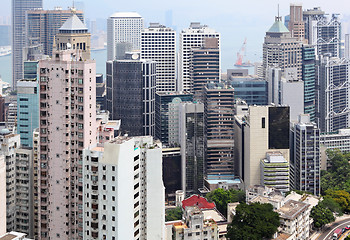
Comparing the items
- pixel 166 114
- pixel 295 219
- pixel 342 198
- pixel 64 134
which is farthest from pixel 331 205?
pixel 166 114

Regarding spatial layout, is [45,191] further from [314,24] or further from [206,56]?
[314,24]

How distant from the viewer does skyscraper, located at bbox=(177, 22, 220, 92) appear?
27.5m

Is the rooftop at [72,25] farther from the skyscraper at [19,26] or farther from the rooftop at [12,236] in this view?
the rooftop at [12,236]

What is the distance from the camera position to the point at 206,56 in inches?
987

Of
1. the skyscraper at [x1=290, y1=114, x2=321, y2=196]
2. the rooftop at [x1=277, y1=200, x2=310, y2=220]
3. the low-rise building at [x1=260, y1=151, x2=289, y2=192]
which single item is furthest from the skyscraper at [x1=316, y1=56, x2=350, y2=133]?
the rooftop at [x1=277, y1=200, x2=310, y2=220]

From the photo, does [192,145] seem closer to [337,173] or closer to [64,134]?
[337,173]

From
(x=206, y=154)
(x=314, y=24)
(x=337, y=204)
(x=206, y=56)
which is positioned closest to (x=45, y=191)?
(x=337, y=204)

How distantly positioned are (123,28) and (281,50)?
12.9m

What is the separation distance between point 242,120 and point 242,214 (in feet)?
24.1

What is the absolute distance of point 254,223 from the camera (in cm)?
1372

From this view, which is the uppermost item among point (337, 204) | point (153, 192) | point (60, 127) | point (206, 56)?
point (206, 56)

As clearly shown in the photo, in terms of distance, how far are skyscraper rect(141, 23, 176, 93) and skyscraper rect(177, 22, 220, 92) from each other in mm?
613

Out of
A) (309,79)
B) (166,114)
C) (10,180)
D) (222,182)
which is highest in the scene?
(309,79)

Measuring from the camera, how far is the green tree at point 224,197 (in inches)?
683
